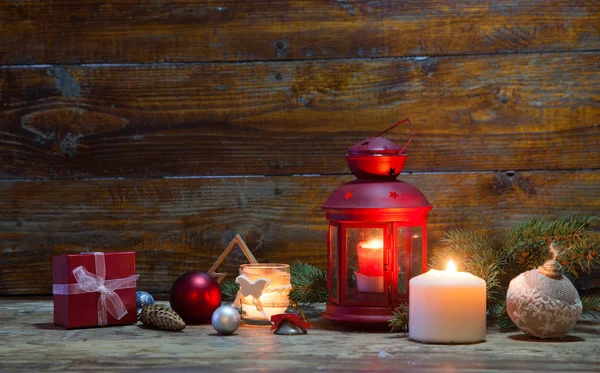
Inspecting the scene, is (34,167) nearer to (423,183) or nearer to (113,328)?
(113,328)

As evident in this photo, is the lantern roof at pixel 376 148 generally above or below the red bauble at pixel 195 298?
above

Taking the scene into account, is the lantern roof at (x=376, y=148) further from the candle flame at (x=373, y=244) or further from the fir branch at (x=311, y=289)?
the fir branch at (x=311, y=289)

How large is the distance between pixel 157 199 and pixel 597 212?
3.01 ft

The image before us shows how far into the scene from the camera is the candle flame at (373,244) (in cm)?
130

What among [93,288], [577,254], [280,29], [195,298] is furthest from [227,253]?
[577,254]

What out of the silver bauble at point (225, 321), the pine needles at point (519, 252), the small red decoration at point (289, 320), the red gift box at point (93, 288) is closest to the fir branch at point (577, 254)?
the pine needles at point (519, 252)

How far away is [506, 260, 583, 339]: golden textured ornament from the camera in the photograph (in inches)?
46.6

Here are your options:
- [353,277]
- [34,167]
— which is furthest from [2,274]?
[353,277]

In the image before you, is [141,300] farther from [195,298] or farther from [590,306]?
[590,306]

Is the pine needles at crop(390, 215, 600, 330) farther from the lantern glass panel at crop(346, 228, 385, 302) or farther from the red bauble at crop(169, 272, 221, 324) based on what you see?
the red bauble at crop(169, 272, 221, 324)

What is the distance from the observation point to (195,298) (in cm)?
135

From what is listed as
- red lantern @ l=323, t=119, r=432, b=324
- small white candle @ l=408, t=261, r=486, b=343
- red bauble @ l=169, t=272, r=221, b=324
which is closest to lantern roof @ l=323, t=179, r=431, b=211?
red lantern @ l=323, t=119, r=432, b=324

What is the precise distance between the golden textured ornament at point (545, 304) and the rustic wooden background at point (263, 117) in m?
0.43

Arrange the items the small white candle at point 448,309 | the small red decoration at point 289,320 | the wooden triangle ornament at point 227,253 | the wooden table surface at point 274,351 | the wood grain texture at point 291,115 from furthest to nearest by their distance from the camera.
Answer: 1. the wood grain texture at point 291,115
2. the wooden triangle ornament at point 227,253
3. the small red decoration at point 289,320
4. the small white candle at point 448,309
5. the wooden table surface at point 274,351
